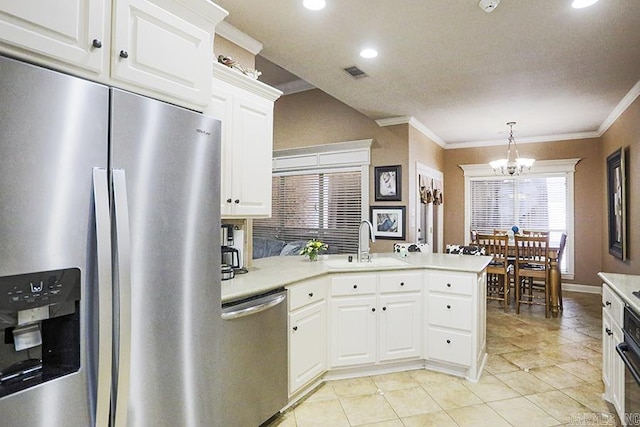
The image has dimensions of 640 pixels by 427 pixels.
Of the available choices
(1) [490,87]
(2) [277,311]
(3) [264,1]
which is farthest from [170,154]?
(1) [490,87]

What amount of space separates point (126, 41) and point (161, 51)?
0.55ft

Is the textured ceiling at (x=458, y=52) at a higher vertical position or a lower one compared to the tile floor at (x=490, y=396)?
higher

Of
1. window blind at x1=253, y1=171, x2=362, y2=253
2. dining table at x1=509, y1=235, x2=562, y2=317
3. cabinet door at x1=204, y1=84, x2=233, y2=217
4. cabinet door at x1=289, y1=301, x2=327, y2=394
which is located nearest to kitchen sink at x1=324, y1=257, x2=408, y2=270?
cabinet door at x1=289, y1=301, x2=327, y2=394

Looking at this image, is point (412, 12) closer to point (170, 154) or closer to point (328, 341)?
point (170, 154)

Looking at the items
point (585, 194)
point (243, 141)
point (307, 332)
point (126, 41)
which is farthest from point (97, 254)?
point (585, 194)

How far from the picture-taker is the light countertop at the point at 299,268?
211 centimetres

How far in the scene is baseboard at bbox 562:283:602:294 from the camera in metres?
6.30

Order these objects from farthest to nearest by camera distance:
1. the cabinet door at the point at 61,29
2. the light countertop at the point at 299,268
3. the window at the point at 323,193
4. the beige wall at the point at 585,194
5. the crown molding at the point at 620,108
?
the beige wall at the point at 585,194 < the window at the point at 323,193 < the crown molding at the point at 620,108 < the light countertop at the point at 299,268 < the cabinet door at the point at 61,29

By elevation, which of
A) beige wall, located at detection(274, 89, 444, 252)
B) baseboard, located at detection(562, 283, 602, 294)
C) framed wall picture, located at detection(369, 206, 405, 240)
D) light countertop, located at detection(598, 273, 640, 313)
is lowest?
baseboard, located at detection(562, 283, 602, 294)

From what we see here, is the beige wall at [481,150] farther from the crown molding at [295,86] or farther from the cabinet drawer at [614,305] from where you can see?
the cabinet drawer at [614,305]

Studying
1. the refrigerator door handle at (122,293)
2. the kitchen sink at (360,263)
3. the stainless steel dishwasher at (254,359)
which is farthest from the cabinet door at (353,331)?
the refrigerator door handle at (122,293)

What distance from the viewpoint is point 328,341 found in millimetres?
2824

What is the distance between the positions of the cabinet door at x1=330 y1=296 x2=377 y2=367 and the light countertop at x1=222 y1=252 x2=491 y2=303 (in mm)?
268

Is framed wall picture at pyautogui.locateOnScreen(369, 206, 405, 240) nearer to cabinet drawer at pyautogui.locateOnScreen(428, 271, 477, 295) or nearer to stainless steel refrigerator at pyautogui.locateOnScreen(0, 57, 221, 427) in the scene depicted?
cabinet drawer at pyautogui.locateOnScreen(428, 271, 477, 295)
